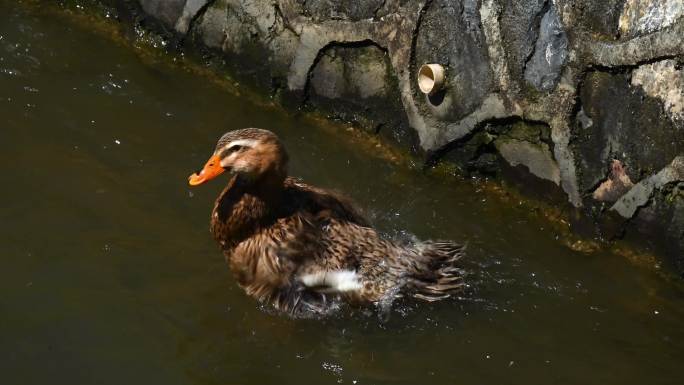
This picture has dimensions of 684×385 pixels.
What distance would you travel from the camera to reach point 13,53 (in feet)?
22.2

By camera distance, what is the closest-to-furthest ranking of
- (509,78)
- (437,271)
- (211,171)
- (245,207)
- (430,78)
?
1. (211,171)
2. (245,207)
3. (437,271)
4. (509,78)
5. (430,78)

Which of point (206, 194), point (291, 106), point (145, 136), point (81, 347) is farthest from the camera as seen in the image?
point (291, 106)

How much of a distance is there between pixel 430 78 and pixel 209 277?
185 cm

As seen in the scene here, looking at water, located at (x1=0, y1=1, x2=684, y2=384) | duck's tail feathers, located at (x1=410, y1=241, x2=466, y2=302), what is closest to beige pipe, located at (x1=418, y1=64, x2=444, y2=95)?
water, located at (x1=0, y1=1, x2=684, y2=384)

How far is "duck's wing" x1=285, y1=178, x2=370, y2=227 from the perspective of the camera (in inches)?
208

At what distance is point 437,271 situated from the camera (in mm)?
5324

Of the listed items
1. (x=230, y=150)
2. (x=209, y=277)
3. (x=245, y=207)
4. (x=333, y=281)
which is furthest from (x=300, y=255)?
(x=230, y=150)

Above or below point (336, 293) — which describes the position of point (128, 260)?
below

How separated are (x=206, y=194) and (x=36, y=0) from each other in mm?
2648

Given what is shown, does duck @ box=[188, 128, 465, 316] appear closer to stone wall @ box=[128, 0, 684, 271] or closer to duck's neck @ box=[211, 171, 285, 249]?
duck's neck @ box=[211, 171, 285, 249]

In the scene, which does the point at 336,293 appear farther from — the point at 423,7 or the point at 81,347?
the point at 423,7

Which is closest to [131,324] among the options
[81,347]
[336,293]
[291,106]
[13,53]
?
[81,347]

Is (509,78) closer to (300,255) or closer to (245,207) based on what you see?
(300,255)

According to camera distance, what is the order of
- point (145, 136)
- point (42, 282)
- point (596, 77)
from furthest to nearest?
point (145, 136), point (596, 77), point (42, 282)
